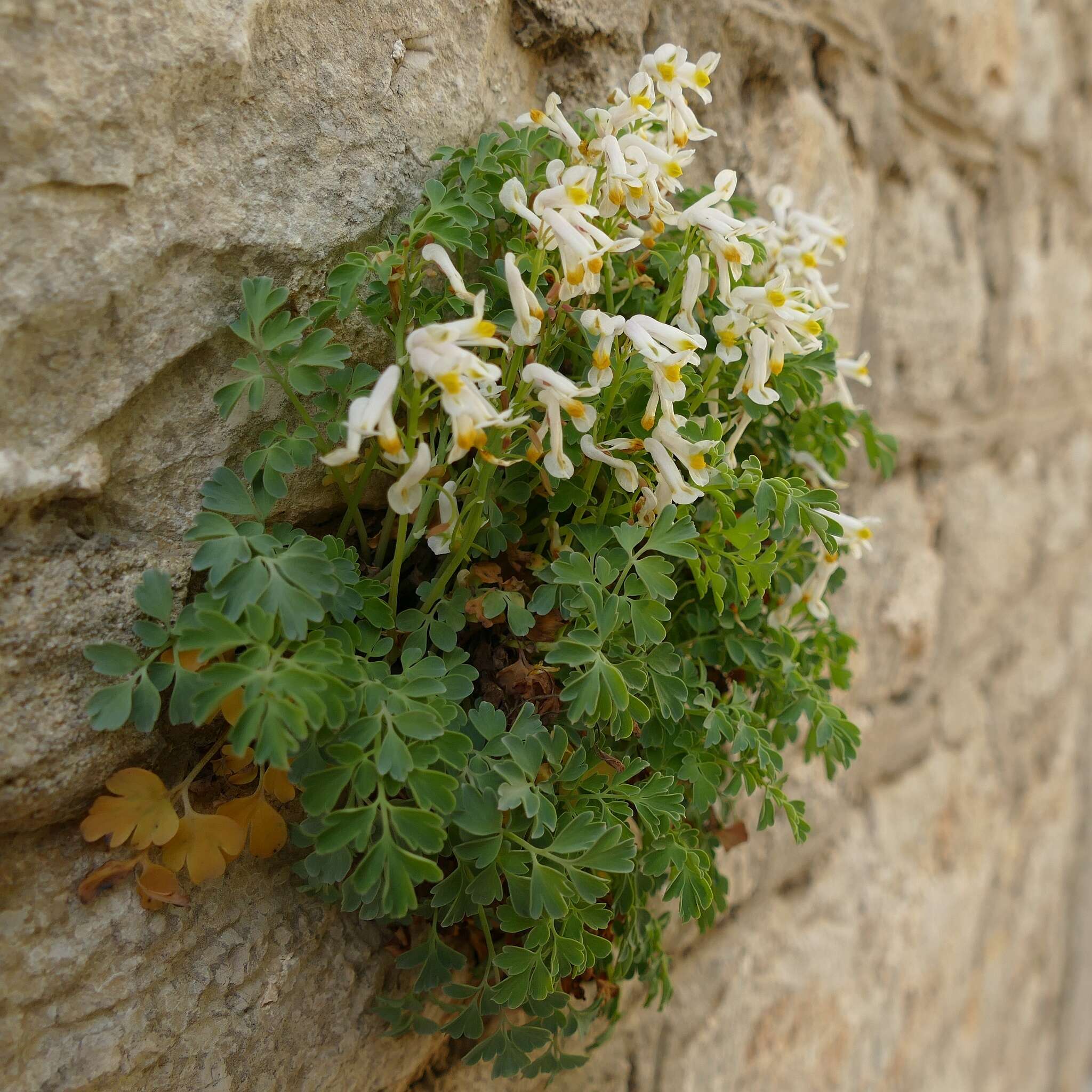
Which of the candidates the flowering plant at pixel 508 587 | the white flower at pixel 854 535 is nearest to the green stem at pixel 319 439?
the flowering plant at pixel 508 587

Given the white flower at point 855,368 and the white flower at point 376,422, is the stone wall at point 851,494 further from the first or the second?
the white flower at point 855,368

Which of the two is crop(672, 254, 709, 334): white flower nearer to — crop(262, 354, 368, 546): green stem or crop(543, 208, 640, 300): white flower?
crop(543, 208, 640, 300): white flower

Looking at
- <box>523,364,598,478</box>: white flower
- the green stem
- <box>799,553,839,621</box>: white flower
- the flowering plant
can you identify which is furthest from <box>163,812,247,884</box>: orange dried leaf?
<box>799,553,839,621</box>: white flower

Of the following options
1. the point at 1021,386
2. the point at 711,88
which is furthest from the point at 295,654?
the point at 1021,386

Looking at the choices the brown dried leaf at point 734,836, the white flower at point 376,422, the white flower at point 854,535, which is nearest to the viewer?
the white flower at point 376,422

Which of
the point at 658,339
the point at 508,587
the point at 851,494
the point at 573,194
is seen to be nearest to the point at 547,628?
the point at 508,587
